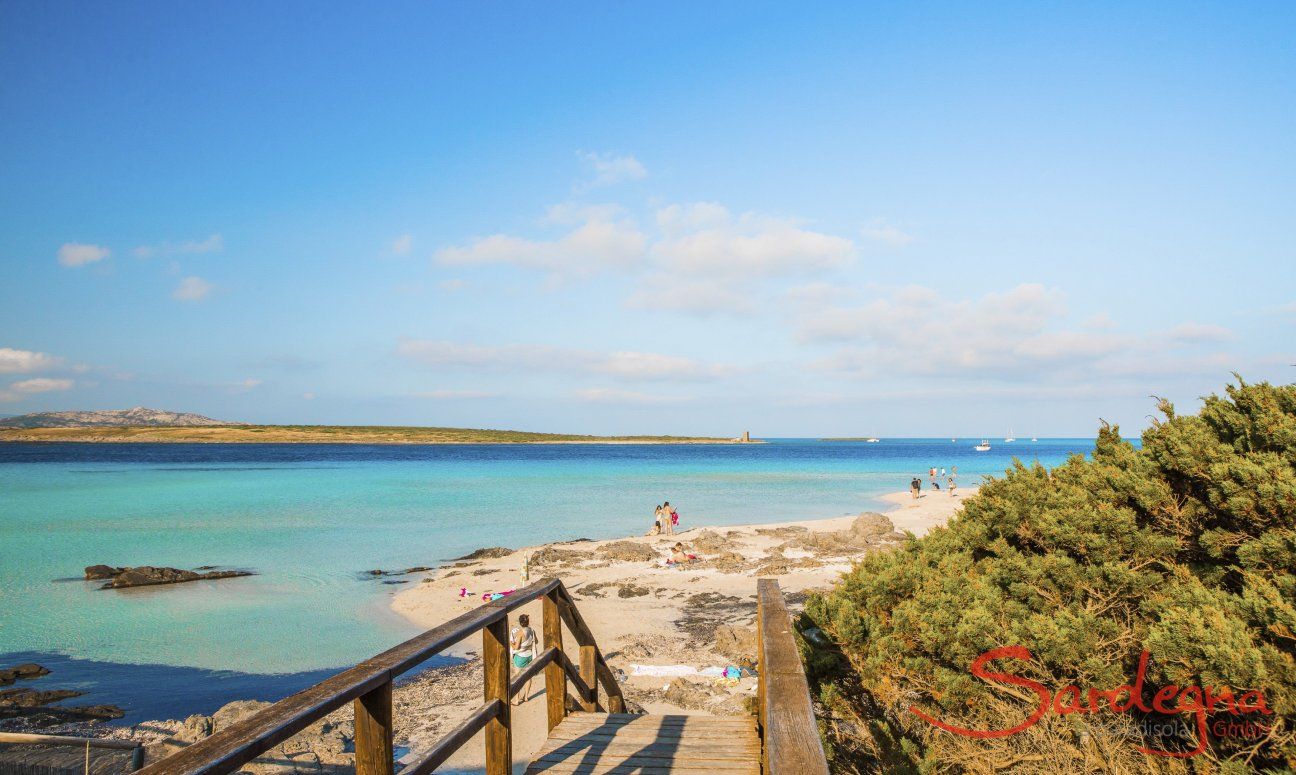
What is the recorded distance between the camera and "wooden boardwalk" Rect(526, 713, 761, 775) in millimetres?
4207

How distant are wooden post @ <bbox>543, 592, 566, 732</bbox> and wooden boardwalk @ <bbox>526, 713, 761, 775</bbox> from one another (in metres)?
0.12

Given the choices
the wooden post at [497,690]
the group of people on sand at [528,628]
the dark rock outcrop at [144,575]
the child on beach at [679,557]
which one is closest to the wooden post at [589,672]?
the group of people on sand at [528,628]

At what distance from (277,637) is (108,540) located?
17.6 m

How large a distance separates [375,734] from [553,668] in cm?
279

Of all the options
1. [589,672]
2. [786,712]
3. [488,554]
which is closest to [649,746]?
[589,672]

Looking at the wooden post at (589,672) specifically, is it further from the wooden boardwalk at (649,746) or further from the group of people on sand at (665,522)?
the group of people on sand at (665,522)

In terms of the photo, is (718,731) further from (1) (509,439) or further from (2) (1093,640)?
(1) (509,439)

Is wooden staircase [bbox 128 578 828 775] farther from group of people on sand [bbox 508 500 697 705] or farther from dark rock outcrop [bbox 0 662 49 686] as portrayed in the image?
dark rock outcrop [bbox 0 662 49 686]

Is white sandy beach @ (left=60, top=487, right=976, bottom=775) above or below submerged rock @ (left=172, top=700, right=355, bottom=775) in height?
below

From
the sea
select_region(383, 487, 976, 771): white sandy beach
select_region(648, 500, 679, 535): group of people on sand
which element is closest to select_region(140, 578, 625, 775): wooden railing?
select_region(383, 487, 976, 771): white sandy beach

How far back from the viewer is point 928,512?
32000 mm

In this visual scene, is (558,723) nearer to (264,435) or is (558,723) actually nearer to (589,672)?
(589,672)

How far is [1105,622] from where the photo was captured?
389 centimetres

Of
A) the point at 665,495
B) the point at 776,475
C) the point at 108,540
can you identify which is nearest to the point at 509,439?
the point at 776,475
